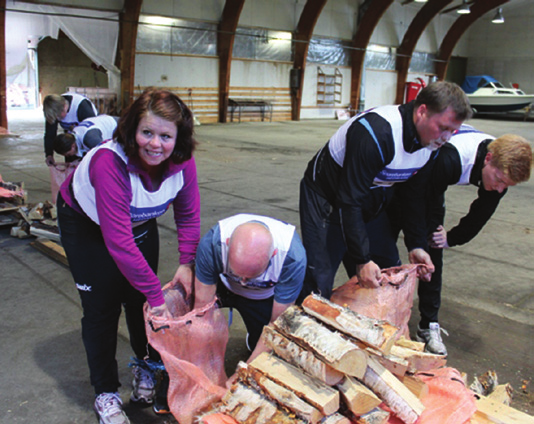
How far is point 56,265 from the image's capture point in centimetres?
386

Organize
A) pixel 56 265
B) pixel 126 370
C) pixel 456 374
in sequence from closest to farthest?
pixel 456 374, pixel 126 370, pixel 56 265

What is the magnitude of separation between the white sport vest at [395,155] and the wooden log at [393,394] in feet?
2.91

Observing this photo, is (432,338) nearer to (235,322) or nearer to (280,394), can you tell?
(235,322)

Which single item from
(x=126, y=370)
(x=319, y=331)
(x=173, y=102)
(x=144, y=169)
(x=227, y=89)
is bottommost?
(x=126, y=370)

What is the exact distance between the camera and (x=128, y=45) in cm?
1395

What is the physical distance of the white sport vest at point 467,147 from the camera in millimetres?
2383

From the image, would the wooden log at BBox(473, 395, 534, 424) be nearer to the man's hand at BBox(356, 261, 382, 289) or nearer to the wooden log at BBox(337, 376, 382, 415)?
the wooden log at BBox(337, 376, 382, 415)

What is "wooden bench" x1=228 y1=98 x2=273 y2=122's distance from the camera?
17.3 m

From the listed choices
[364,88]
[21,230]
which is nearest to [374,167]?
[21,230]

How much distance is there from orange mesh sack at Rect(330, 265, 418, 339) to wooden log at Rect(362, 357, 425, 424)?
55 centimetres

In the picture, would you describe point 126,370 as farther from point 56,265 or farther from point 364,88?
point 364,88

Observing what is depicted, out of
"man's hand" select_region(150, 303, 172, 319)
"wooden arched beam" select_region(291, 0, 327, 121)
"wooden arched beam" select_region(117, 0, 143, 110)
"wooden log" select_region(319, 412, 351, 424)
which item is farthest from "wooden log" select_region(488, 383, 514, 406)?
"wooden arched beam" select_region(291, 0, 327, 121)

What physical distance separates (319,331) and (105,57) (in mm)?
14172

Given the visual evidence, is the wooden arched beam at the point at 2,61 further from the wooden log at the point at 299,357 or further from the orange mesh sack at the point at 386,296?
the wooden log at the point at 299,357
